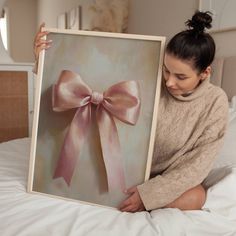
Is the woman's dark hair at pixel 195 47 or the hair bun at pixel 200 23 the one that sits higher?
the hair bun at pixel 200 23

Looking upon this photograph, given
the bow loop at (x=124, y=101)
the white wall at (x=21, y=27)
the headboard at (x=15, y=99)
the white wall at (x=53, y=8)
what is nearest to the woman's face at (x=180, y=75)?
the bow loop at (x=124, y=101)

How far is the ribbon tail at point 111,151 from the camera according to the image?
1.03m

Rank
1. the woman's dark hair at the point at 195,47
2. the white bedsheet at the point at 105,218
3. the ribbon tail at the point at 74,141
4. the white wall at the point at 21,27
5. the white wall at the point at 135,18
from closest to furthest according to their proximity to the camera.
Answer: the white bedsheet at the point at 105,218 → the woman's dark hair at the point at 195,47 → the ribbon tail at the point at 74,141 → the white wall at the point at 135,18 → the white wall at the point at 21,27

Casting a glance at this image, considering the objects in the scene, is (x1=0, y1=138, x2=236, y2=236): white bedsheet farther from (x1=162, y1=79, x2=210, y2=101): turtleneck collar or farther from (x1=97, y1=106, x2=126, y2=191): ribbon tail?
(x1=162, y1=79, x2=210, y2=101): turtleneck collar

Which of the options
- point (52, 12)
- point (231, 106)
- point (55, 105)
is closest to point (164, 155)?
point (55, 105)

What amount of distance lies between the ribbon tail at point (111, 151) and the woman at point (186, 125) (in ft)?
0.17

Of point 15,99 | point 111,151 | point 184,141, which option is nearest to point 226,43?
A: point 184,141

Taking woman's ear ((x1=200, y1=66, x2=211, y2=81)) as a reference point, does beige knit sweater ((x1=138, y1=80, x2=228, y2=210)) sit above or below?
below

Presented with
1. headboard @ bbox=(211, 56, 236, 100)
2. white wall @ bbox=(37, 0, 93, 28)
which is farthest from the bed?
white wall @ bbox=(37, 0, 93, 28)

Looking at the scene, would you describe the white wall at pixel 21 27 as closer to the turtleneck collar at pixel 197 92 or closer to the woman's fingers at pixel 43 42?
the woman's fingers at pixel 43 42

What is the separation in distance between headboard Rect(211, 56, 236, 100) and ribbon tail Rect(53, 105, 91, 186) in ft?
2.95

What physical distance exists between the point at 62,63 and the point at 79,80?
9cm

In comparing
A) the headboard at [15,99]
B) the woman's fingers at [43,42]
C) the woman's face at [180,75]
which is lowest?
the headboard at [15,99]

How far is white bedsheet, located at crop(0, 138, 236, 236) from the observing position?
83 cm
